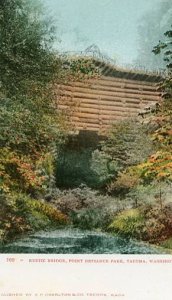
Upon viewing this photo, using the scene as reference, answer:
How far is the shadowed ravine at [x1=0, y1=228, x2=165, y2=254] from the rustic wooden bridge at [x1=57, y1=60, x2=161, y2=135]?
1.80 ft

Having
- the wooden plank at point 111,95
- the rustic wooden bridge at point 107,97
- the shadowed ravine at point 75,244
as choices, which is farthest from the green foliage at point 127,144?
the shadowed ravine at point 75,244

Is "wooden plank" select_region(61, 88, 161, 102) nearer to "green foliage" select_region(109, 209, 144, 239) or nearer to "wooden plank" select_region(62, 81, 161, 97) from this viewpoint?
"wooden plank" select_region(62, 81, 161, 97)

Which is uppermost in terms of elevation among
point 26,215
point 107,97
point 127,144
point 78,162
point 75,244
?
point 107,97

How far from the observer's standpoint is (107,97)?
244 centimetres

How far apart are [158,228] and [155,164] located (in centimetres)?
34

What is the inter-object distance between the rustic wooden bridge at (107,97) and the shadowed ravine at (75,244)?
1.80 feet

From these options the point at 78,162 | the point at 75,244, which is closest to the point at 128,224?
the point at 75,244

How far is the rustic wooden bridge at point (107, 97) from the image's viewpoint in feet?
7.80

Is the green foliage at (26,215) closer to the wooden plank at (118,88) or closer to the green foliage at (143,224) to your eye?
the green foliage at (143,224)

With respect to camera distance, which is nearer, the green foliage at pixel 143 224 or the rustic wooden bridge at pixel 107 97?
the green foliage at pixel 143 224

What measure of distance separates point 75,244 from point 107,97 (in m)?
0.82

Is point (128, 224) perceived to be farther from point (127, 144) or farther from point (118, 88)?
point (118, 88)
